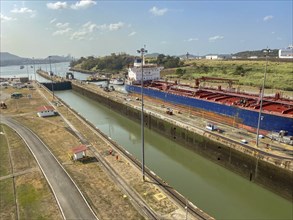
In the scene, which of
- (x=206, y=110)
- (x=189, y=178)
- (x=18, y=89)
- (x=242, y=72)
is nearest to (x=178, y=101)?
(x=206, y=110)

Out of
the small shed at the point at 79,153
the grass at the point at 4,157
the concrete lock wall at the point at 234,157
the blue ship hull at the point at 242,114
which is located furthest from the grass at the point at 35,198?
the blue ship hull at the point at 242,114

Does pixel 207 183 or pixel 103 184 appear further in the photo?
pixel 207 183

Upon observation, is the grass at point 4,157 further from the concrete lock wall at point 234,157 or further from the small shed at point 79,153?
the concrete lock wall at point 234,157

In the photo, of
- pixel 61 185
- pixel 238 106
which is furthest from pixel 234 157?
pixel 61 185

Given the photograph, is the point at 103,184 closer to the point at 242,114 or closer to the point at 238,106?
the point at 242,114

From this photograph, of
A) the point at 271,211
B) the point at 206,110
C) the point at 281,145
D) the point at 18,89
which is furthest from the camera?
the point at 18,89

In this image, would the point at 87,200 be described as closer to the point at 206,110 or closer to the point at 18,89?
the point at 206,110

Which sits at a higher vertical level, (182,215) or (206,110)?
(206,110)
